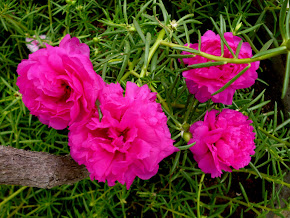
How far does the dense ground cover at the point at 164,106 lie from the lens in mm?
945

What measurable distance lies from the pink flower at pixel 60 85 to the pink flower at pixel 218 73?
0.28 meters

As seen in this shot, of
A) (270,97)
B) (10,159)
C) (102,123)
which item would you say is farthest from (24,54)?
(270,97)

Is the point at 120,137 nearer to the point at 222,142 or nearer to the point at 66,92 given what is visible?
the point at 66,92

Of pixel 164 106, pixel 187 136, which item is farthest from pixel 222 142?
pixel 164 106

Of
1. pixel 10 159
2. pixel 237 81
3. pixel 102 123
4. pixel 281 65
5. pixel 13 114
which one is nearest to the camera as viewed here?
pixel 102 123

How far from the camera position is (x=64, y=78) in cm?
57

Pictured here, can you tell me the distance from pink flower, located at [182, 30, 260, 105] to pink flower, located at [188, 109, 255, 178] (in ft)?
0.23

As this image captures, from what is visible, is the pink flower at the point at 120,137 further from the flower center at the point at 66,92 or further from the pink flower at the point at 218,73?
the pink flower at the point at 218,73

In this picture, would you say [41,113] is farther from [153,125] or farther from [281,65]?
[281,65]

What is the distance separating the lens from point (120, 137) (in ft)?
1.88

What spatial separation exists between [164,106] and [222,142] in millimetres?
245

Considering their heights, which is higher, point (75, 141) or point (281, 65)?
point (75, 141)

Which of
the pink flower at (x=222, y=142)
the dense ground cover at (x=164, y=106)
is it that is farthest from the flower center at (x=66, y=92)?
the pink flower at (x=222, y=142)

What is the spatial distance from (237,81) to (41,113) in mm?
495
